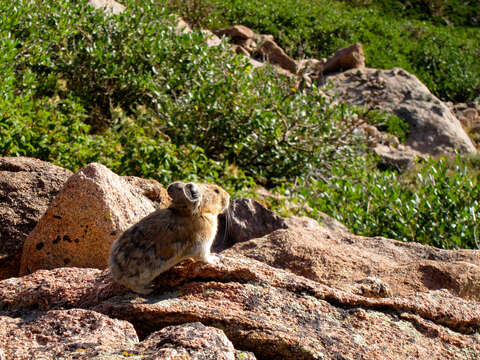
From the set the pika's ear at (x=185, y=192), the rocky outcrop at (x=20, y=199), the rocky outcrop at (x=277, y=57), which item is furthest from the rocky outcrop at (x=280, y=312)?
the rocky outcrop at (x=277, y=57)

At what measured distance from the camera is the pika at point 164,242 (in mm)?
3133

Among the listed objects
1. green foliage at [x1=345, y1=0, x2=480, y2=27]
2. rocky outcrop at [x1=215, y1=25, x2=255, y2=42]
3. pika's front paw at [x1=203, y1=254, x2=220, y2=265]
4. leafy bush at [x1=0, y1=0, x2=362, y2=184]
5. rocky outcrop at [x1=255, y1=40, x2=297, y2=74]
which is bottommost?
pika's front paw at [x1=203, y1=254, x2=220, y2=265]

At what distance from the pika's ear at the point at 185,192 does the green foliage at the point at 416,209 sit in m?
4.58

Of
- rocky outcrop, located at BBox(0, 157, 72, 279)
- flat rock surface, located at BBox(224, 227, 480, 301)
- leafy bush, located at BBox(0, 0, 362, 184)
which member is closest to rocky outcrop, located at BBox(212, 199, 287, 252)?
flat rock surface, located at BBox(224, 227, 480, 301)

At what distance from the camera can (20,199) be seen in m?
4.61

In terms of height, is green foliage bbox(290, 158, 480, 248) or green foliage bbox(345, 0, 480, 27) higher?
green foliage bbox(345, 0, 480, 27)

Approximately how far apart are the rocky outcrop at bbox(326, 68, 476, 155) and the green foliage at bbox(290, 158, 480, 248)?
8447 millimetres

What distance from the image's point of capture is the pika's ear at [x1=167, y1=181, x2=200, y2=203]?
11.2 feet

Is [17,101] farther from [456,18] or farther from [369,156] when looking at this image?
[456,18]

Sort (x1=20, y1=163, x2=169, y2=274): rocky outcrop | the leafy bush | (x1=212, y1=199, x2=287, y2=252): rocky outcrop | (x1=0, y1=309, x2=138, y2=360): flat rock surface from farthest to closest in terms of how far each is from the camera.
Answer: the leafy bush < (x1=212, y1=199, x2=287, y2=252): rocky outcrop < (x1=20, y1=163, x2=169, y2=274): rocky outcrop < (x1=0, y1=309, x2=138, y2=360): flat rock surface

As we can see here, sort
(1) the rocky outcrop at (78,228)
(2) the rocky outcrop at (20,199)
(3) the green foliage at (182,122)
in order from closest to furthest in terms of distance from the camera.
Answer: (1) the rocky outcrop at (78,228) → (2) the rocky outcrop at (20,199) → (3) the green foliage at (182,122)

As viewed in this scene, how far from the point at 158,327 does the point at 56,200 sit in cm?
186

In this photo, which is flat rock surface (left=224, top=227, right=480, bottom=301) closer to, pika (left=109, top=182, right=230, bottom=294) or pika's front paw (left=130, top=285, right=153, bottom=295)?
pika (left=109, top=182, right=230, bottom=294)

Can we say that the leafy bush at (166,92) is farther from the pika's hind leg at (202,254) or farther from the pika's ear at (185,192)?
the pika's hind leg at (202,254)
